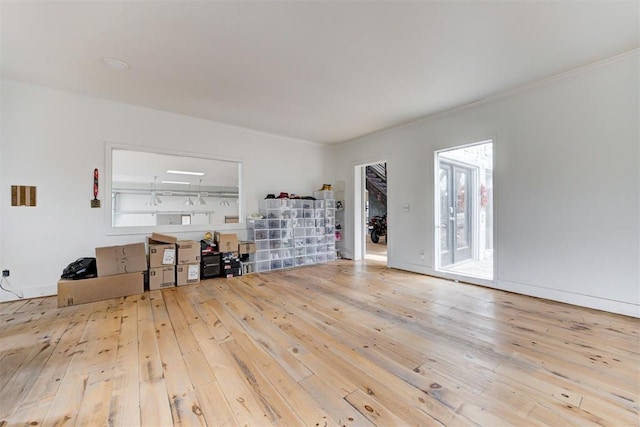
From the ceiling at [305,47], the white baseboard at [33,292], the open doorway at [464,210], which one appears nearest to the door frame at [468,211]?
the open doorway at [464,210]

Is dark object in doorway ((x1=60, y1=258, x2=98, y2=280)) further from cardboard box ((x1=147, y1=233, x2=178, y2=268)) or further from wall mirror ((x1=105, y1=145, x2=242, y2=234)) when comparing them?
wall mirror ((x1=105, y1=145, x2=242, y2=234))

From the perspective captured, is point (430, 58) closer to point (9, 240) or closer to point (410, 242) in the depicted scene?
point (410, 242)

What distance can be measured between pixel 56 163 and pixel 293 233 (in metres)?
3.60

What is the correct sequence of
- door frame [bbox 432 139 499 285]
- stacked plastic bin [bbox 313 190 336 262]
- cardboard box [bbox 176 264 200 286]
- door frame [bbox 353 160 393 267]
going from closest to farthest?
door frame [bbox 432 139 499 285], cardboard box [bbox 176 264 200 286], stacked plastic bin [bbox 313 190 336 262], door frame [bbox 353 160 393 267]

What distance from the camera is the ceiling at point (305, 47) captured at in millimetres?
1996

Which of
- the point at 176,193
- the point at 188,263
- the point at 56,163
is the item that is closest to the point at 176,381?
the point at 188,263

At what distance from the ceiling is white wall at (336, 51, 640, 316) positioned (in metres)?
0.32

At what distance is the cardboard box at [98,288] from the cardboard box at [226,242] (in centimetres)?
116

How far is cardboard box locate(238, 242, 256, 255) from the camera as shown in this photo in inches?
177

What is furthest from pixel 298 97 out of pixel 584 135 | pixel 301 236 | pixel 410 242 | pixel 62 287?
pixel 62 287

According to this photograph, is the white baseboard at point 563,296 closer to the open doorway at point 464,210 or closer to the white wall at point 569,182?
the white wall at point 569,182

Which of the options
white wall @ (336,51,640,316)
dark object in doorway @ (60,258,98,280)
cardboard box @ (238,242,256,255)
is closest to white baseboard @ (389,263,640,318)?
white wall @ (336,51,640,316)

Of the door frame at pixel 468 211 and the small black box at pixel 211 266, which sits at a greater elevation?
the door frame at pixel 468 211

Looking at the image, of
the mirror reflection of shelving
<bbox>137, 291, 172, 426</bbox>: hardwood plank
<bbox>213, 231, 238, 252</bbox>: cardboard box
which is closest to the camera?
<bbox>137, 291, 172, 426</bbox>: hardwood plank
